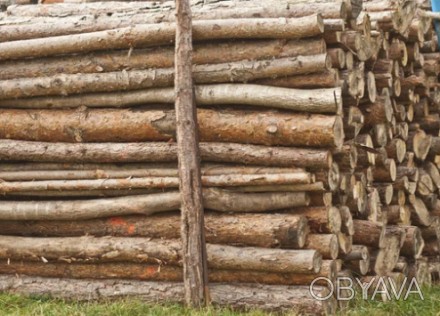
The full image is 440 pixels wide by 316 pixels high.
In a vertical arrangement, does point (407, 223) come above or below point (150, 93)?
below

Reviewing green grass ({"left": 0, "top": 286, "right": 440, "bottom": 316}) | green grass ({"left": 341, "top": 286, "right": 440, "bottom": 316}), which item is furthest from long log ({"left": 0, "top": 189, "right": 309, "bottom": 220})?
green grass ({"left": 341, "top": 286, "right": 440, "bottom": 316})

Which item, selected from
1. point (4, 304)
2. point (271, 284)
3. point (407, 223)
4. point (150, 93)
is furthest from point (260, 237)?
point (407, 223)

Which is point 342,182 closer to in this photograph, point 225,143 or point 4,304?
point 225,143

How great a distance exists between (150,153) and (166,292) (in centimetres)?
122

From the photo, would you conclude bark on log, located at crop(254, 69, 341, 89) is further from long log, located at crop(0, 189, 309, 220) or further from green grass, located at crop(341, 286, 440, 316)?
green grass, located at crop(341, 286, 440, 316)

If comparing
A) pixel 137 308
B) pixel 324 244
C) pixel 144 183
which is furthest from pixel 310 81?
pixel 137 308

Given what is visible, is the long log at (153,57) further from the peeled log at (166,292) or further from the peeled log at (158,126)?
the peeled log at (166,292)

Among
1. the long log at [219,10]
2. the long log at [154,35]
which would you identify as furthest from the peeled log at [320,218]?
Result: the long log at [219,10]

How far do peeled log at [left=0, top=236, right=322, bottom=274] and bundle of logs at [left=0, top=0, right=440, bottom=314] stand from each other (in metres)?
0.01

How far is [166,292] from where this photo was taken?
25.8ft

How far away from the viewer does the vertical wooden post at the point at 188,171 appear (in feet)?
25.0

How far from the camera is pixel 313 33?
761 centimetres

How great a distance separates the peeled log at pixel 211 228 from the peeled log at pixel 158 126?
0.68 metres

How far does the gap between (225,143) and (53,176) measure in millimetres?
1674
